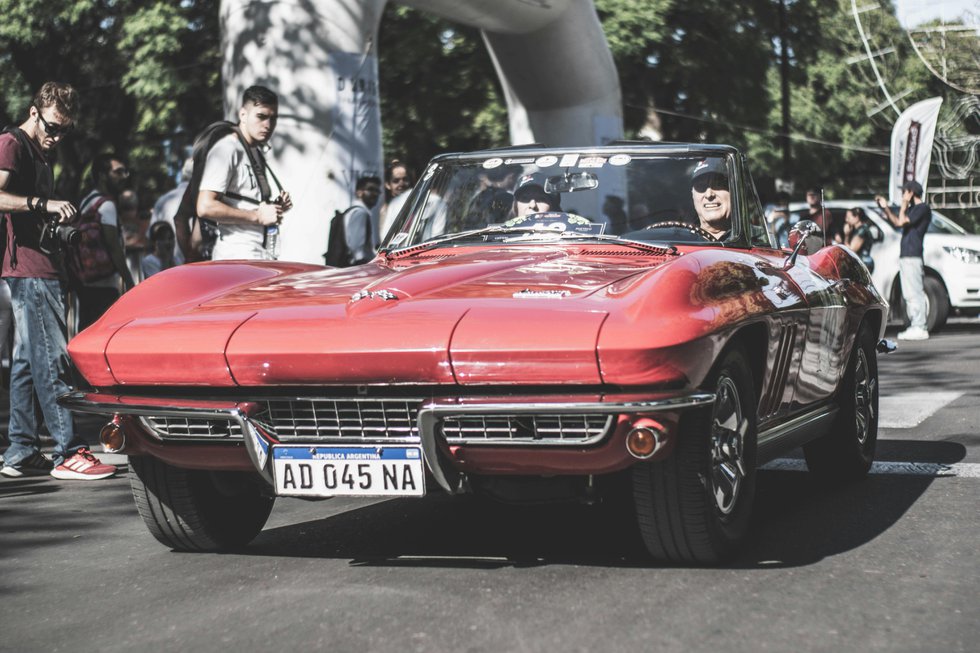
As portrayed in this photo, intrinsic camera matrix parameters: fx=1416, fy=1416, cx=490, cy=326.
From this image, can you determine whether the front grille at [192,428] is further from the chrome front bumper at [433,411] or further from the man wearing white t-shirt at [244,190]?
the man wearing white t-shirt at [244,190]

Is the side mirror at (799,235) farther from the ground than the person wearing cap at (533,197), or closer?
closer

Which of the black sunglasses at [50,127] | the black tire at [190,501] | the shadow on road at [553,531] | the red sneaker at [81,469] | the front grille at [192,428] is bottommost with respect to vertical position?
the red sneaker at [81,469]

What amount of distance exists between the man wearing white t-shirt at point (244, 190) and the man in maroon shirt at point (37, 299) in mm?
759

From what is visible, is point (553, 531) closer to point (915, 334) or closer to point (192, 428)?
point (192, 428)

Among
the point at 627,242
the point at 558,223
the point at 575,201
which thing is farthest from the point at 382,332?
the point at 575,201

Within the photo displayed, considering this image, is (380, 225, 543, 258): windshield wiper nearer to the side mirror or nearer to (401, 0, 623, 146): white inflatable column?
the side mirror

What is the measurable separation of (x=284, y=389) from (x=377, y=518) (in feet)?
4.92

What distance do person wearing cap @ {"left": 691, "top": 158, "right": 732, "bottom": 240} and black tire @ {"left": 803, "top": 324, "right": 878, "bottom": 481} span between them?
105 centimetres

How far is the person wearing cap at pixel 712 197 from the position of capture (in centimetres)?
582

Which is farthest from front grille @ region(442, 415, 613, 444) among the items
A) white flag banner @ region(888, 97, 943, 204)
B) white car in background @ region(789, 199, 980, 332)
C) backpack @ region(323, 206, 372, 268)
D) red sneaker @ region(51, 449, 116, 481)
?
white flag banner @ region(888, 97, 943, 204)

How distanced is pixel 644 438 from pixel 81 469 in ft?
13.0

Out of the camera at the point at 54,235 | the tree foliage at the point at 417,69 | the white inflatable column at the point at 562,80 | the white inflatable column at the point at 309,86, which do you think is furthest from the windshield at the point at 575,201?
the tree foliage at the point at 417,69

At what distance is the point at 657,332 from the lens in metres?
4.05

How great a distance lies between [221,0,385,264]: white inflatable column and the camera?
37.4ft
